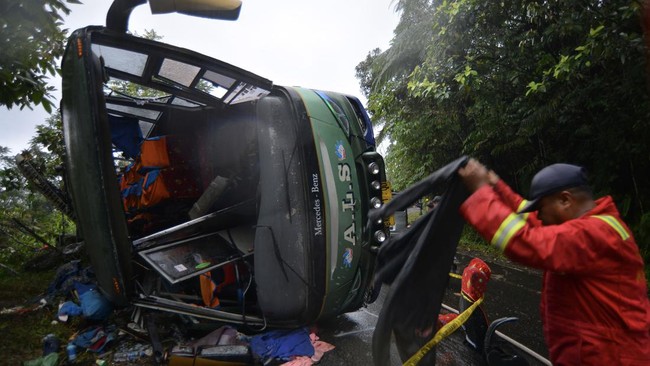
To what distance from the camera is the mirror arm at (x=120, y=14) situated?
90.1 inches

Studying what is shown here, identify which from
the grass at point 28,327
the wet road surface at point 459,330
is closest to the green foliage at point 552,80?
the wet road surface at point 459,330

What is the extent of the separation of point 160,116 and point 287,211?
3262mm

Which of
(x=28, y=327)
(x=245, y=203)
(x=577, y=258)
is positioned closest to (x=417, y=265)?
(x=577, y=258)

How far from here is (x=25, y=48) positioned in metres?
2.48

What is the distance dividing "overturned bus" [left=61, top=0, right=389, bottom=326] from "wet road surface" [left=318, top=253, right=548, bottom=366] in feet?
1.29

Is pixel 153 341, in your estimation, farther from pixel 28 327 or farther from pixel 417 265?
pixel 417 265

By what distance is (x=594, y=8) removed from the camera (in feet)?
13.2

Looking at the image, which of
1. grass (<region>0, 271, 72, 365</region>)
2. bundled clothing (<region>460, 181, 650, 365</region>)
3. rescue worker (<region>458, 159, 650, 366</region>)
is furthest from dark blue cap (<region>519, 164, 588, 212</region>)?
grass (<region>0, 271, 72, 365</region>)

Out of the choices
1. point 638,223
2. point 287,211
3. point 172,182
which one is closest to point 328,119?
point 287,211

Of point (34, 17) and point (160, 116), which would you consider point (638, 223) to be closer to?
point (160, 116)

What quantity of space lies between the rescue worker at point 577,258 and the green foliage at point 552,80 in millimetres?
3286

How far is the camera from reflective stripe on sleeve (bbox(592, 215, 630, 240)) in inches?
49.8

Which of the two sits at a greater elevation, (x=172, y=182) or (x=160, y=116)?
(x=160, y=116)

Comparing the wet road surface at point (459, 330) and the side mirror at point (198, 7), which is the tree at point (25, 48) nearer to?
the side mirror at point (198, 7)
